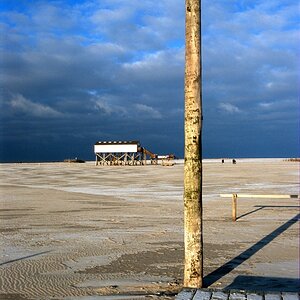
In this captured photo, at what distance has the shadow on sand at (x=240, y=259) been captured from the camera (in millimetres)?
7121

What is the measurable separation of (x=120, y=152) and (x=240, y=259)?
59.9 metres

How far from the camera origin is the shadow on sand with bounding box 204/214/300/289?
7121 millimetres

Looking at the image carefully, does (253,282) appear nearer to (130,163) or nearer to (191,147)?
(191,147)

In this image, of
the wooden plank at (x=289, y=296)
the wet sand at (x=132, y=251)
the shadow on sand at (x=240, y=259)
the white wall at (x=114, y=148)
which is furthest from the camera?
the white wall at (x=114, y=148)

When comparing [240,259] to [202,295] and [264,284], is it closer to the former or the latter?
[264,284]


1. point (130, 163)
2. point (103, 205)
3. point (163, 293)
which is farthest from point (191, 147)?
point (130, 163)

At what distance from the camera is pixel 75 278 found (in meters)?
7.08

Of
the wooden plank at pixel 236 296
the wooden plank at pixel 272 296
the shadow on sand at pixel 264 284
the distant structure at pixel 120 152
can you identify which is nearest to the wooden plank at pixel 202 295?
the wooden plank at pixel 236 296

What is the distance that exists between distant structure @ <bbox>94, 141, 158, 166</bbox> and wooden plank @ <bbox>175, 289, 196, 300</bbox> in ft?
200

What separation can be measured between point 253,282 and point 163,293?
5.17 feet

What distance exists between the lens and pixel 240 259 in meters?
8.41

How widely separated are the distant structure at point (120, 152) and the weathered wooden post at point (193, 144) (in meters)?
60.1

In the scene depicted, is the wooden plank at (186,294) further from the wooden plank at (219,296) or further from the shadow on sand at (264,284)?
the shadow on sand at (264,284)

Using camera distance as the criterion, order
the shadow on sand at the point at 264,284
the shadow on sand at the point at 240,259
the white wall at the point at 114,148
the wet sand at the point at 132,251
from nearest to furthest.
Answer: the shadow on sand at the point at 264,284, the wet sand at the point at 132,251, the shadow on sand at the point at 240,259, the white wall at the point at 114,148
